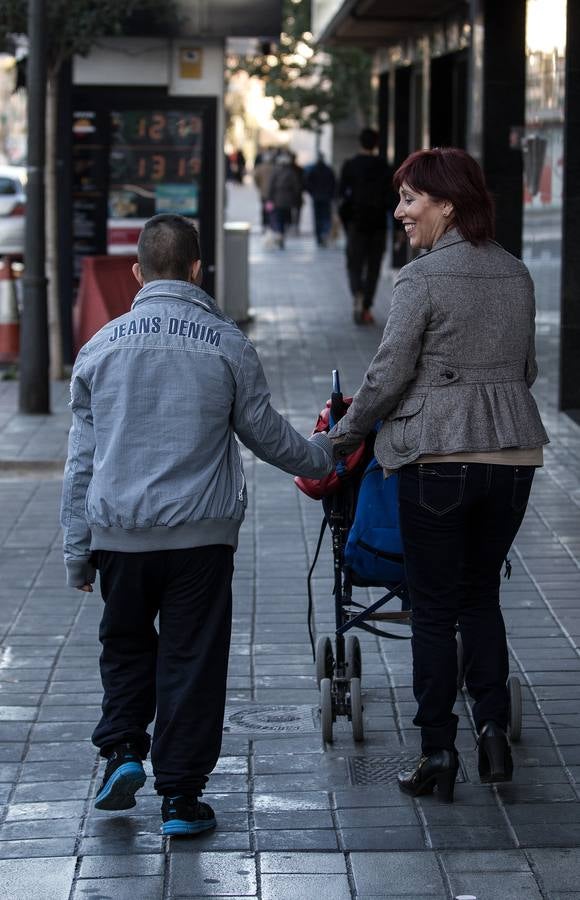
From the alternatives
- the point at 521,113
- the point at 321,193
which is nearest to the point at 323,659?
the point at 521,113

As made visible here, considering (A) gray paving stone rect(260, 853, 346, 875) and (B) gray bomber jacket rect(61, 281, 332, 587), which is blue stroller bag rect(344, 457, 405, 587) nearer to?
(B) gray bomber jacket rect(61, 281, 332, 587)

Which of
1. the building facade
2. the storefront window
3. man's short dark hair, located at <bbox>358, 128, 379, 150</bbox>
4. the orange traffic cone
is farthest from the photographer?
man's short dark hair, located at <bbox>358, 128, 379, 150</bbox>

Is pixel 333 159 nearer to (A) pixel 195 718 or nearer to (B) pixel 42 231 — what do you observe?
(B) pixel 42 231

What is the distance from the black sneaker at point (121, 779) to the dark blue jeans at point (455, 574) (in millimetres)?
803

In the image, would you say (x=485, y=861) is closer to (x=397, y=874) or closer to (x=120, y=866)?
(x=397, y=874)

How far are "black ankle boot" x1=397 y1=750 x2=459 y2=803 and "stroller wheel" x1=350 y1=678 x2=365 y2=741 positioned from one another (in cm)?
42

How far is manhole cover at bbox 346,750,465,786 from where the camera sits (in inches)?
183

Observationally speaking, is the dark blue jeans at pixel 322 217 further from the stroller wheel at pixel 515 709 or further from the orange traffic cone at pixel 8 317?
the stroller wheel at pixel 515 709

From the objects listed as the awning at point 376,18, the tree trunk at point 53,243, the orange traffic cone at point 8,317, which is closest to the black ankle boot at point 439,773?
the tree trunk at point 53,243

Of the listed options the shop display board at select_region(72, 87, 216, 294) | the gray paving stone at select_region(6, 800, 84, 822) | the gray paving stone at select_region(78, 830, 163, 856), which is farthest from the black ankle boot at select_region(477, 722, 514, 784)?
the shop display board at select_region(72, 87, 216, 294)

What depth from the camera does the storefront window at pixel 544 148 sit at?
11.6m

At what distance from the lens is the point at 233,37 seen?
1486 centimetres

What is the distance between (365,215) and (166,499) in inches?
497

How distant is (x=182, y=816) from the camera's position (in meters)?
4.18
